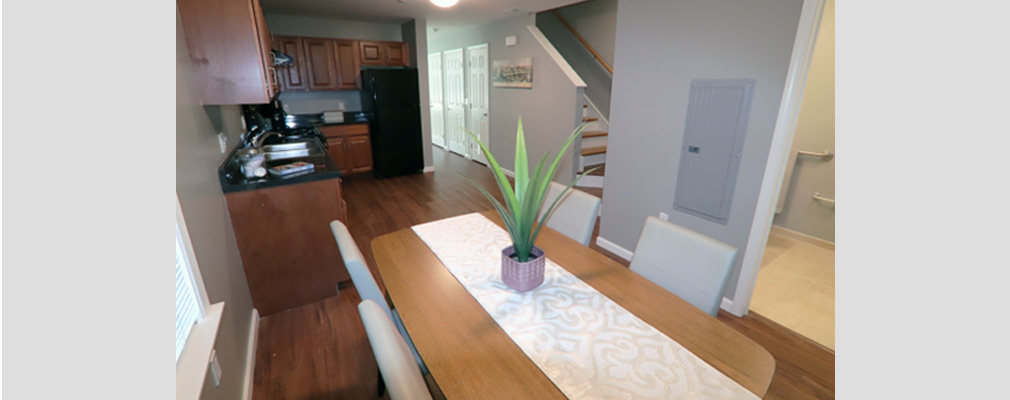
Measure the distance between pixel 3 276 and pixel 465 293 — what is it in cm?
100

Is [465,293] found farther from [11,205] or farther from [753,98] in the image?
[753,98]

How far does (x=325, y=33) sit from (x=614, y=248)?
15.3ft

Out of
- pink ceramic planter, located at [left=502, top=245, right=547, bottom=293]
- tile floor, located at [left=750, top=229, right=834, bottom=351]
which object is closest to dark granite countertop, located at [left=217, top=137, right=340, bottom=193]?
pink ceramic planter, located at [left=502, top=245, right=547, bottom=293]

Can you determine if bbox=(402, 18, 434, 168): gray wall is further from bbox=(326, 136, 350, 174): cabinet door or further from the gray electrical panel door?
the gray electrical panel door

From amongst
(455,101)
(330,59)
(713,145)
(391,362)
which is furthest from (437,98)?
(391,362)

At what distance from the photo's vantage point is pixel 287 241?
222 centimetres

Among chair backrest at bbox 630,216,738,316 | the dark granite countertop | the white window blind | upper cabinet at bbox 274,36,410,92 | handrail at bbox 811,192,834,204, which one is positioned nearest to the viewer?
the white window blind

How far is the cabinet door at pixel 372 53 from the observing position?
5.00 metres

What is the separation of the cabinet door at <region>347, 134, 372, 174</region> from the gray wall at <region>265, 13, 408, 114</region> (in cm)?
58

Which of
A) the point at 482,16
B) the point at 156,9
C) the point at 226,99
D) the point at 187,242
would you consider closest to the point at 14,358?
the point at 156,9

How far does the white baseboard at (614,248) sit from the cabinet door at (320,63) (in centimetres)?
404

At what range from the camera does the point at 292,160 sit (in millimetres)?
2855

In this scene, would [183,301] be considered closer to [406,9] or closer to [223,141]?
[223,141]

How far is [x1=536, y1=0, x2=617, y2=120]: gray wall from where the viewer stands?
493 cm
